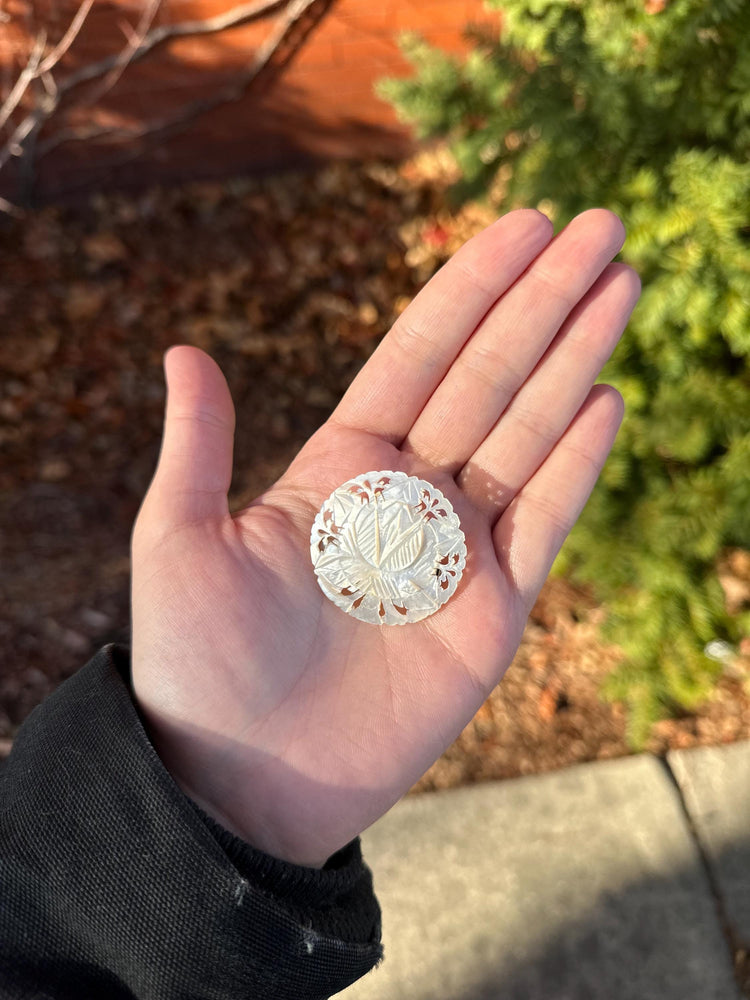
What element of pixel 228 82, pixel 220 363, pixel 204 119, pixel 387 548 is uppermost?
pixel 228 82

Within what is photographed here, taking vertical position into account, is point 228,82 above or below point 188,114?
above

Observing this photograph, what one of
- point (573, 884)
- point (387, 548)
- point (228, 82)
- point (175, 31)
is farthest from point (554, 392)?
point (228, 82)

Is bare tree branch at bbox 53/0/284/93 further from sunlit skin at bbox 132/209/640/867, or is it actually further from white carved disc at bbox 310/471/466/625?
white carved disc at bbox 310/471/466/625

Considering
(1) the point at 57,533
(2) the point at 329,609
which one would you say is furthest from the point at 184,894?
(1) the point at 57,533

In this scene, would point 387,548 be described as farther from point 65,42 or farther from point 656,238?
point 65,42

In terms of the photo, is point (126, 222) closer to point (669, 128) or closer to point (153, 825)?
point (669, 128)

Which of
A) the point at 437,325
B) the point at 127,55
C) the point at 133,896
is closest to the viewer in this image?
the point at 133,896

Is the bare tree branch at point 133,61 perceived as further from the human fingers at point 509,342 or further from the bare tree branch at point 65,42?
the human fingers at point 509,342
